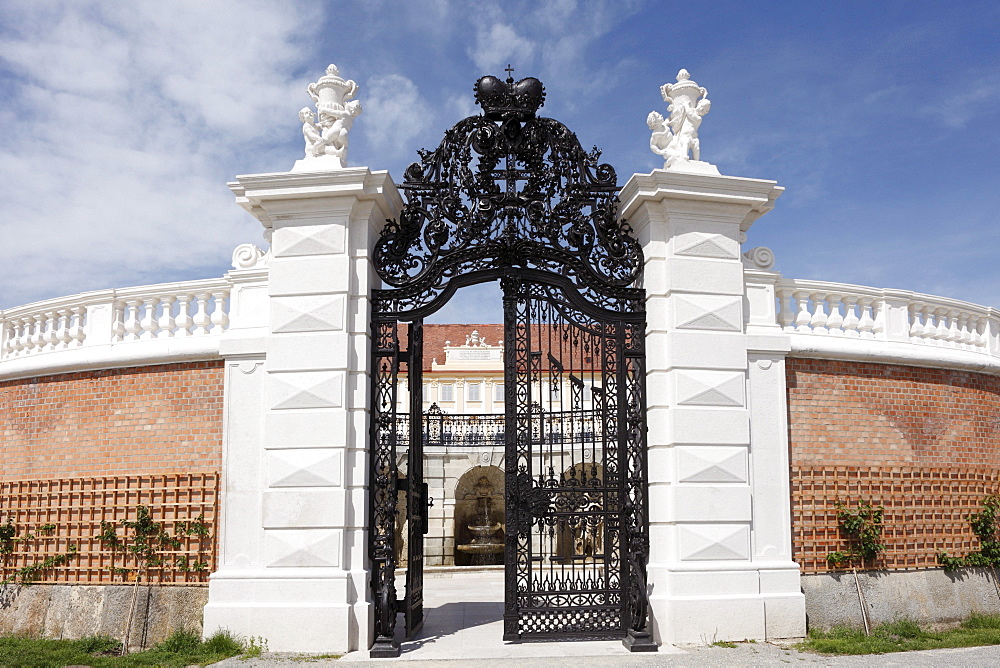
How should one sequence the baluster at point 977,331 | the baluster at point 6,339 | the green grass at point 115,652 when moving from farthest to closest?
the baluster at point 6,339, the baluster at point 977,331, the green grass at point 115,652

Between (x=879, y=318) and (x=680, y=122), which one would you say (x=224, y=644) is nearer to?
(x=680, y=122)

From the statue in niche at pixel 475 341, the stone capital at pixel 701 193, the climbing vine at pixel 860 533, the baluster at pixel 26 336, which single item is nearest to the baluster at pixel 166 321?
the baluster at pixel 26 336

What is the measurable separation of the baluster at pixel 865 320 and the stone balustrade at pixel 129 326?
645 cm

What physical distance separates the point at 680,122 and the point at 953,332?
4181 mm

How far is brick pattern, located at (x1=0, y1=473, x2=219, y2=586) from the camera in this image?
881cm

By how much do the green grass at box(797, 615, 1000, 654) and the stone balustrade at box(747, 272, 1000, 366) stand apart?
9.37 ft

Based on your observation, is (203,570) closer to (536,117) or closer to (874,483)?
(536,117)

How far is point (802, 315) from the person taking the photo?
9570mm

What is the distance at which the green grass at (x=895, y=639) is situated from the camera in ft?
27.0

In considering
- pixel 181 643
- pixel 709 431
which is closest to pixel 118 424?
pixel 181 643

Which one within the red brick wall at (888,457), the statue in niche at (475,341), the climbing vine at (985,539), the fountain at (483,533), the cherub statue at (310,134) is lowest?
the fountain at (483,533)

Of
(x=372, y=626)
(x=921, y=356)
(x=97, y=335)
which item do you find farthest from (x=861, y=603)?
(x=97, y=335)

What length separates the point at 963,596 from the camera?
9.52m

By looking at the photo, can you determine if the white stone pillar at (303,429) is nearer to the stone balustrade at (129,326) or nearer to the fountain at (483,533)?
the stone balustrade at (129,326)
